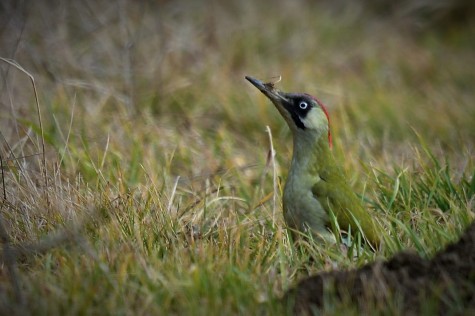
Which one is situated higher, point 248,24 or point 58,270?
point 248,24

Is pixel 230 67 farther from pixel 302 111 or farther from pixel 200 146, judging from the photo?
pixel 302 111

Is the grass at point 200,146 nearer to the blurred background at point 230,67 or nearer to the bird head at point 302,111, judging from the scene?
the blurred background at point 230,67

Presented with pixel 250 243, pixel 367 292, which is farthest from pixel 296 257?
pixel 367 292

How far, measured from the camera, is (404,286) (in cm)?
296

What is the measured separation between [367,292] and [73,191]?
64.4 inches

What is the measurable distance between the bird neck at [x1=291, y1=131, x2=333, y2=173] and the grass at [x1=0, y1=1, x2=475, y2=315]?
21 cm

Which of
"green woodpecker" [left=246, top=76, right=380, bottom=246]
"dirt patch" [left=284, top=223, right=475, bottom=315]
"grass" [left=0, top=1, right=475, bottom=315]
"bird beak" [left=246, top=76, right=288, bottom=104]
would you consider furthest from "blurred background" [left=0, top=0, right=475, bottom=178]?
"dirt patch" [left=284, top=223, right=475, bottom=315]

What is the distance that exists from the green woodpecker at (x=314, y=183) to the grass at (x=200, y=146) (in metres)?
0.12

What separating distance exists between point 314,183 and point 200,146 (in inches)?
74.9

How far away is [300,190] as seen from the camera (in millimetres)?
3867

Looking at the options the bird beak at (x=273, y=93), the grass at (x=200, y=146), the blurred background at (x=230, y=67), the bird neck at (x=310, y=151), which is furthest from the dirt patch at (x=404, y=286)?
the blurred background at (x=230, y=67)

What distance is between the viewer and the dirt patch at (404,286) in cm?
287

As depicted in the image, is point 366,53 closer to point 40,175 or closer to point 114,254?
point 40,175

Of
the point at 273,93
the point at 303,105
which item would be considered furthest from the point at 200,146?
the point at 303,105
